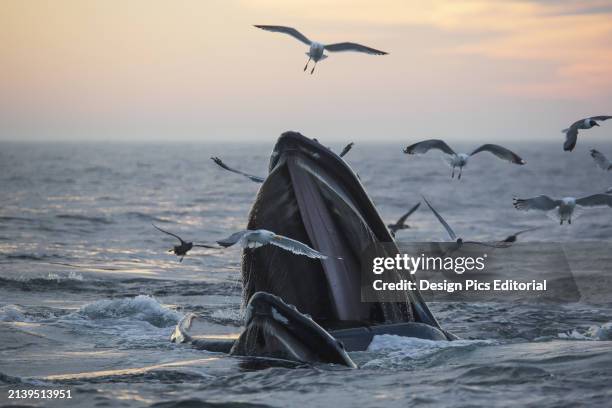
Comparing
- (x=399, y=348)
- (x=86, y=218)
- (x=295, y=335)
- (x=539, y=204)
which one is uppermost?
(x=539, y=204)

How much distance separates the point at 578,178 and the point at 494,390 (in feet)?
224

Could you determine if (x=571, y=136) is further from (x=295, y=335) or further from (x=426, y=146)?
(x=295, y=335)

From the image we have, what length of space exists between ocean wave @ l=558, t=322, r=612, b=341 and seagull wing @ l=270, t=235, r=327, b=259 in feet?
12.7

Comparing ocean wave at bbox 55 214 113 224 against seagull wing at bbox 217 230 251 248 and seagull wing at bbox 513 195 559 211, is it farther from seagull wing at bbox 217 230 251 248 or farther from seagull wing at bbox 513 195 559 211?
seagull wing at bbox 217 230 251 248

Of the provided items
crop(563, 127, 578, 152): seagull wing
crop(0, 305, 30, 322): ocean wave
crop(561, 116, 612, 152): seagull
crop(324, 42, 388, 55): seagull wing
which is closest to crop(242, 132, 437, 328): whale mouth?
crop(0, 305, 30, 322): ocean wave

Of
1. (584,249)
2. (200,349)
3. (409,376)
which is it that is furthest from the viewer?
(584,249)

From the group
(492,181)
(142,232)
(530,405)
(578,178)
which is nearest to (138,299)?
(530,405)

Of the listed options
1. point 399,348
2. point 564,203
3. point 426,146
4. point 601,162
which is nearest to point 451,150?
point 426,146

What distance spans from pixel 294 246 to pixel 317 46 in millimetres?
8892

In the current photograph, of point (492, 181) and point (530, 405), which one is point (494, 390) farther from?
point (492, 181)

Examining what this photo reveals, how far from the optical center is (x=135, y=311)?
39.2ft

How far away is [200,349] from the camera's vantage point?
8.59 meters

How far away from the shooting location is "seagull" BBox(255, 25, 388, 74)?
15000 mm

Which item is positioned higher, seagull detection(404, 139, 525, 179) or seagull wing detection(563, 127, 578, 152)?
seagull wing detection(563, 127, 578, 152)
